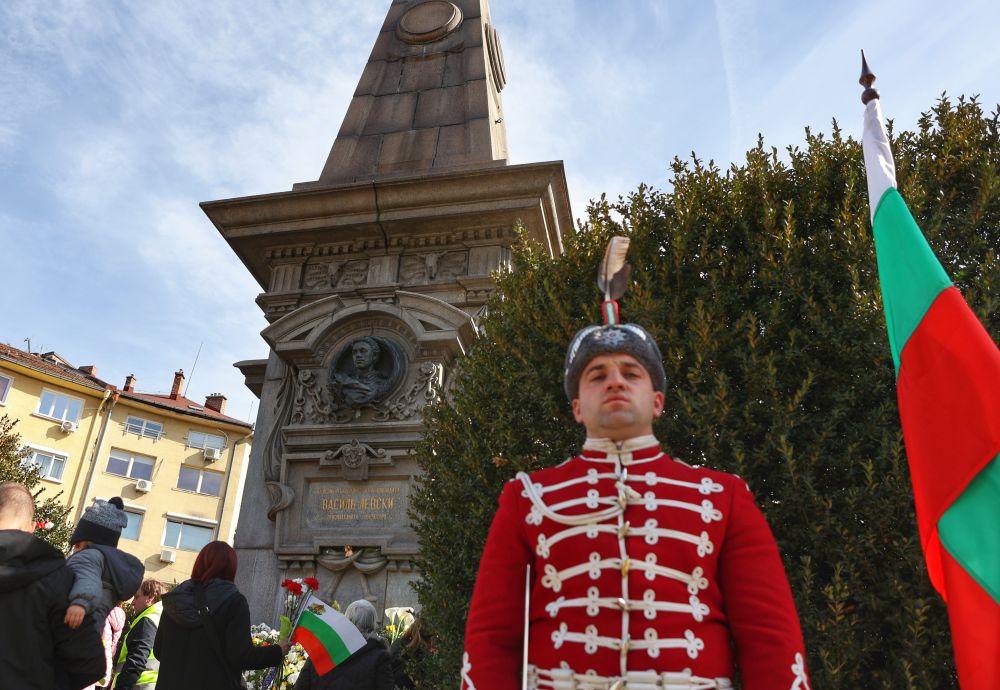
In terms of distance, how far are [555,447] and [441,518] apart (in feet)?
2.41

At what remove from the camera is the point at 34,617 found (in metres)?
3.69

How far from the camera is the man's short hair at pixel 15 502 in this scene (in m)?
3.80

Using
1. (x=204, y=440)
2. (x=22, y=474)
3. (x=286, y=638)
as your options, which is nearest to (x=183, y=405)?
(x=204, y=440)

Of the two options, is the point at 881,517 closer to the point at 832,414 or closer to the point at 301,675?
the point at 832,414

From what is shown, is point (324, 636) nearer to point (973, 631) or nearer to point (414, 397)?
point (414, 397)

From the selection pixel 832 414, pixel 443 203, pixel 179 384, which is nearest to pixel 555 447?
pixel 832 414

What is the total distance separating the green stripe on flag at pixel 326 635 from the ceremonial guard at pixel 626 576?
2.57 m

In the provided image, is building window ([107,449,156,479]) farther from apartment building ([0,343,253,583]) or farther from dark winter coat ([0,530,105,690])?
dark winter coat ([0,530,105,690])

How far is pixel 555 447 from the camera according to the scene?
3.99 m

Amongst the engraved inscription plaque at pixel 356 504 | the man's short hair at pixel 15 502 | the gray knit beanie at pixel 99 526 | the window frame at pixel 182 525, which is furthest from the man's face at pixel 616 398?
the window frame at pixel 182 525

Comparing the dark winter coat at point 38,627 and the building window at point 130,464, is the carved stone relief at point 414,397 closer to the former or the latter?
the dark winter coat at point 38,627

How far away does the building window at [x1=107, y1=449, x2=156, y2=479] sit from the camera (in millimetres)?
35438

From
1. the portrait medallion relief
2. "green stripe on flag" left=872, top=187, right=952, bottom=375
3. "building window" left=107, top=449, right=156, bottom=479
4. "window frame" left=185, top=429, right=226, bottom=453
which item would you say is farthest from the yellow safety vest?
"window frame" left=185, top=429, right=226, bottom=453

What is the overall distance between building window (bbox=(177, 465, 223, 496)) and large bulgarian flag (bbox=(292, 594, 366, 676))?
35.3 metres
